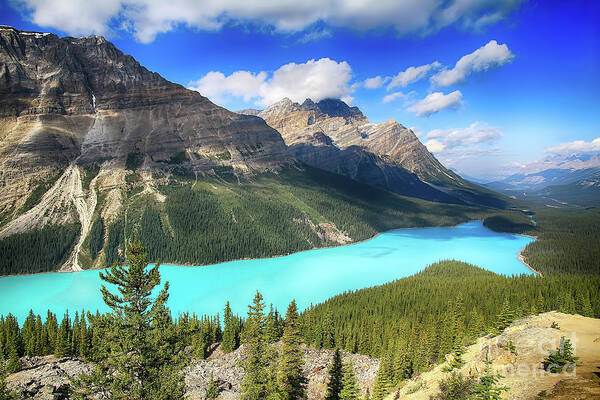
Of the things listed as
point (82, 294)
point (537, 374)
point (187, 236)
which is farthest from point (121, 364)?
point (187, 236)

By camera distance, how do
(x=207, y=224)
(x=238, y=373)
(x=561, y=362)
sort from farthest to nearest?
(x=207, y=224)
(x=238, y=373)
(x=561, y=362)

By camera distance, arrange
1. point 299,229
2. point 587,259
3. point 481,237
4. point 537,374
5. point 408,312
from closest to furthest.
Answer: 1. point 537,374
2. point 408,312
3. point 587,259
4. point 299,229
5. point 481,237

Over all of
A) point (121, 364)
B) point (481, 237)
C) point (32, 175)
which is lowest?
point (121, 364)

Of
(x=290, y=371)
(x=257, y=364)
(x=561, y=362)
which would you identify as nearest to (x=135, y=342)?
(x=257, y=364)

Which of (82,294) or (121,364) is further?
(82,294)

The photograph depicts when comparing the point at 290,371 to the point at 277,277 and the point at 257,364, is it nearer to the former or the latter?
the point at 257,364

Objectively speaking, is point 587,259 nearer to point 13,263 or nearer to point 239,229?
point 239,229
